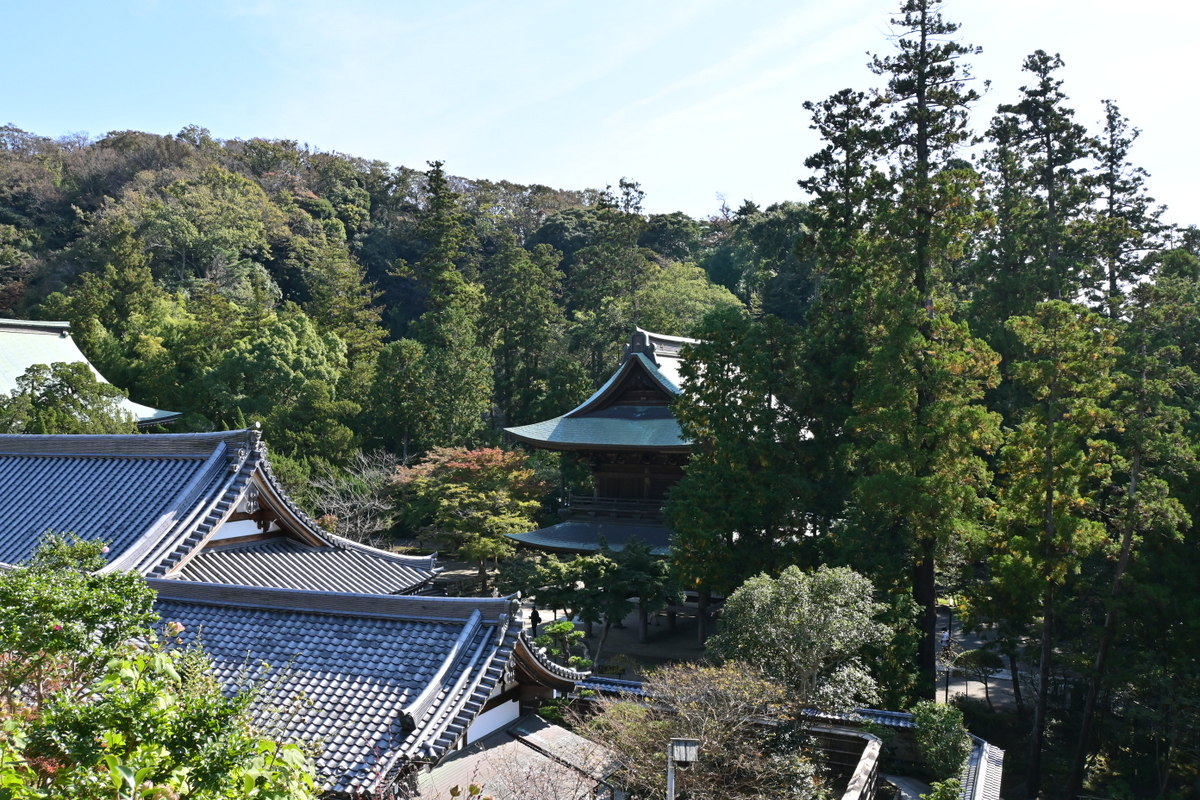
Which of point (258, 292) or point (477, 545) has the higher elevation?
point (258, 292)

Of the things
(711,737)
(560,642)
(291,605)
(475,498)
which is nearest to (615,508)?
(475,498)

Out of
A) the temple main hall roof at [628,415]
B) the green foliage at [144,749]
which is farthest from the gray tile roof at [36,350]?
the green foliage at [144,749]

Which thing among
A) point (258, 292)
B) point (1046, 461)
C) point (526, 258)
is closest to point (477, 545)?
point (1046, 461)

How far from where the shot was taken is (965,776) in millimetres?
13094

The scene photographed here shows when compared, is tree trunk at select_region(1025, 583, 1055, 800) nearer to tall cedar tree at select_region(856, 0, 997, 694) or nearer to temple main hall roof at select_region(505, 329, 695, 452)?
tall cedar tree at select_region(856, 0, 997, 694)

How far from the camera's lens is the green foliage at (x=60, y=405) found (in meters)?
23.9

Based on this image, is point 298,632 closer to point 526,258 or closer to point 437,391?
point 437,391

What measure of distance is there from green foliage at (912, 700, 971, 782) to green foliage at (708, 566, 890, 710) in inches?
34.1

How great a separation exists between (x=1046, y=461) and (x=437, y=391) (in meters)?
23.3

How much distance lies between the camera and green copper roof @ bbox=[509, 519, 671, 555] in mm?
22078

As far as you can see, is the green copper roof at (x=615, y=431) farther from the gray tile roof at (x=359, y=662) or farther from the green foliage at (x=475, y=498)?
the gray tile roof at (x=359, y=662)

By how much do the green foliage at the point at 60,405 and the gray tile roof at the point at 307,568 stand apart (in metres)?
14.3

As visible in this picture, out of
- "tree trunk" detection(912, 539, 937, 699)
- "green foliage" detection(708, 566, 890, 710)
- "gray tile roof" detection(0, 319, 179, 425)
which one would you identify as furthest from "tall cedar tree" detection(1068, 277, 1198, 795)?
"gray tile roof" detection(0, 319, 179, 425)

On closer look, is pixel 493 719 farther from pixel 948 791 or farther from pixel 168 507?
pixel 948 791
